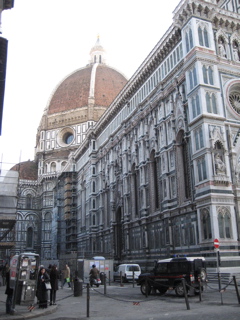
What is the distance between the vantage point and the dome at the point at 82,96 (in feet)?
276

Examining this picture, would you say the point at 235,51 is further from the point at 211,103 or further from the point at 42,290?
the point at 42,290

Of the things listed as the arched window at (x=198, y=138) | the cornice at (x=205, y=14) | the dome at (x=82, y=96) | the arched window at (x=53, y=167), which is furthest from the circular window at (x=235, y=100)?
the arched window at (x=53, y=167)

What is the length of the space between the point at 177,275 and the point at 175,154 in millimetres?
13791

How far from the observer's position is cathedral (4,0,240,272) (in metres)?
24.9

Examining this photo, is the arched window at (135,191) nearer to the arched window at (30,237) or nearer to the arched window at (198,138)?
the arched window at (198,138)

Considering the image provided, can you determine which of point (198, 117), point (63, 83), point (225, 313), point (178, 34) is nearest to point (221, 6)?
point (178, 34)

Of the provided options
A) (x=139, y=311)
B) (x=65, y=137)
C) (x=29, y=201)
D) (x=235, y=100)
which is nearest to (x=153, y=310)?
(x=139, y=311)

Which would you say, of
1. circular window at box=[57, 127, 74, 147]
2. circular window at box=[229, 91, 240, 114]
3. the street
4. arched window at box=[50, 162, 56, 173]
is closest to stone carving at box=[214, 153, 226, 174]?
circular window at box=[229, 91, 240, 114]

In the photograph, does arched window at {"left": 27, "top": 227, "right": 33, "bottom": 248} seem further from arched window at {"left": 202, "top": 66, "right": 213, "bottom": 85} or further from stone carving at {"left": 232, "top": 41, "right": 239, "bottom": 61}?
stone carving at {"left": 232, "top": 41, "right": 239, "bottom": 61}

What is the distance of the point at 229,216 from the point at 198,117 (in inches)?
297

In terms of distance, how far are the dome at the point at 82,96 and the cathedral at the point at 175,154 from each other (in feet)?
98.4

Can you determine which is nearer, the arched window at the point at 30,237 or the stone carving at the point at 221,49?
the stone carving at the point at 221,49

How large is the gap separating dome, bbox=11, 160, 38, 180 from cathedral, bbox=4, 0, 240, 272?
3263 cm

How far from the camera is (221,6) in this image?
33000 millimetres
